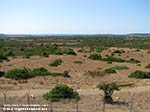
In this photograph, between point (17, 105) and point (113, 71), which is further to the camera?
point (113, 71)

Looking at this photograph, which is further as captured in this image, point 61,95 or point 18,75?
point 18,75

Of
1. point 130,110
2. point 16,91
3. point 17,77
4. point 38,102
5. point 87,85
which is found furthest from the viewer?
point 17,77

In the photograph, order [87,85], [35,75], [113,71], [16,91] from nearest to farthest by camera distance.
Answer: [16,91] → [87,85] → [35,75] → [113,71]

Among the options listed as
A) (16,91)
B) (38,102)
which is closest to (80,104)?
(38,102)

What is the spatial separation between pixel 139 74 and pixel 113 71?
395 centimetres

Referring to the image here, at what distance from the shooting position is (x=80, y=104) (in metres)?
21.2

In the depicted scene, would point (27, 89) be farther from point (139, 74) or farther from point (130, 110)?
point (139, 74)

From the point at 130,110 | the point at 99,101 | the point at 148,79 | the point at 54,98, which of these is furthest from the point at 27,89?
the point at 148,79

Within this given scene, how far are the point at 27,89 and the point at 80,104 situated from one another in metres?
7.00

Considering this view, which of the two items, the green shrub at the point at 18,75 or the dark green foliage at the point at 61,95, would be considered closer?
the dark green foliage at the point at 61,95

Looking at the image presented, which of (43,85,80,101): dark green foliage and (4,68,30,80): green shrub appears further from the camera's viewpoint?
(4,68,30,80): green shrub

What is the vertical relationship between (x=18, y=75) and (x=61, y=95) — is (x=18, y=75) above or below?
below

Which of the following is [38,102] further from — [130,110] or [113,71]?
[113,71]

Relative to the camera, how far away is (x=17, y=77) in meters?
31.9
